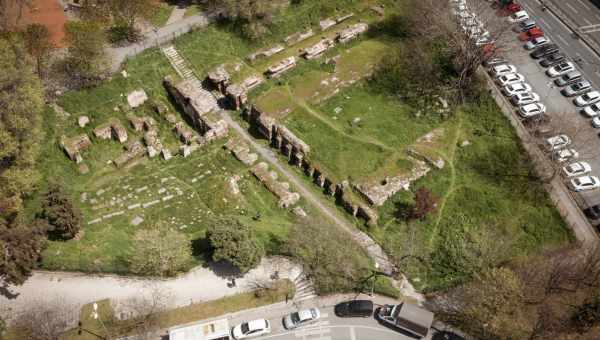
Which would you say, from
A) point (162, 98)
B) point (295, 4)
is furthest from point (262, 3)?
point (162, 98)

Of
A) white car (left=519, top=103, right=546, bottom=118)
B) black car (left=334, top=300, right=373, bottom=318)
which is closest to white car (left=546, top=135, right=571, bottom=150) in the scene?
white car (left=519, top=103, right=546, bottom=118)

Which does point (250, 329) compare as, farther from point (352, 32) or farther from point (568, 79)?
point (568, 79)

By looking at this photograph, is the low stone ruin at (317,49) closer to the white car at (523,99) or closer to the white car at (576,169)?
the white car at (523,99)

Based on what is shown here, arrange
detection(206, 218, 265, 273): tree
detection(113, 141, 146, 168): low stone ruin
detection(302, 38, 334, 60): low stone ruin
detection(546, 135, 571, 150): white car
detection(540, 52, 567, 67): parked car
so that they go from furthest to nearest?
1. detection(540, 52, 567, 67): parked car
2. detection(302, 38, 334, 60): low stone ruin
3. detection(546, 135, 571, 150): white car
4. detection(113, 141, 146, 168): low stone ruin
5. detection(206, 218, 265, 273): tree

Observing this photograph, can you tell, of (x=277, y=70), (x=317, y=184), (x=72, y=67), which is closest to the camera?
(x=317, y=184)

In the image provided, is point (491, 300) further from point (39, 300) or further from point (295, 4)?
point (295, 4)

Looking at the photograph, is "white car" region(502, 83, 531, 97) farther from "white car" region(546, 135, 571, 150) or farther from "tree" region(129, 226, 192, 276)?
"tree" region(129, 226, 192, 276)
